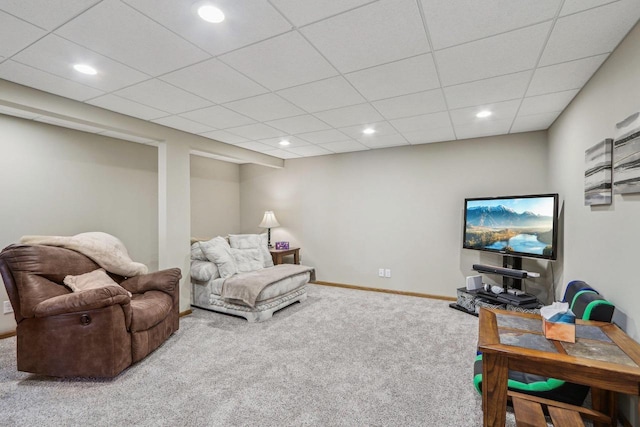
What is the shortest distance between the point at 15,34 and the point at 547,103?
4127 millimetres

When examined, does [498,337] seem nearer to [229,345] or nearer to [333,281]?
[229,345]

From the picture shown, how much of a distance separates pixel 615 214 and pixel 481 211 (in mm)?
2103

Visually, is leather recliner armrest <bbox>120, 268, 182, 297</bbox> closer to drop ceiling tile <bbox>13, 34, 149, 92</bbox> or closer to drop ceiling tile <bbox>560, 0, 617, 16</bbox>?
drop ceiling tile <bbox>13, 34, 149, 92</bbox>

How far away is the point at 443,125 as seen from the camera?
3631mm

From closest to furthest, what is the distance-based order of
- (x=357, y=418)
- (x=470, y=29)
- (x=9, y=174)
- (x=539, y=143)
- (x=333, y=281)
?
(x=470, y=29)
(x=357, y=418)
(x=9, y=174)
(x=539, y=143)
(x=333, y=281)

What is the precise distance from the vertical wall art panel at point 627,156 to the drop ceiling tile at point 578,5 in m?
0.63

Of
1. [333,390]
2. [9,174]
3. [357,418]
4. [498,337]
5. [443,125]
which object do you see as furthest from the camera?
[443,125]

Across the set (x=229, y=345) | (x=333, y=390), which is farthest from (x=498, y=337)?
(x=229, y=345)

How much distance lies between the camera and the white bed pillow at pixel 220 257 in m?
4.00

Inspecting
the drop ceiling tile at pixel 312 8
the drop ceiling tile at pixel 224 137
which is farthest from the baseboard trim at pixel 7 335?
the drop ceiling tile at pixel 312 8

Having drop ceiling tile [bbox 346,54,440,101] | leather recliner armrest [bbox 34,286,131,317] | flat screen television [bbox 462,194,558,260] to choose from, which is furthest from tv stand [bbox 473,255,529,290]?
leather recliner armrest [bbox 34,286,131,317]

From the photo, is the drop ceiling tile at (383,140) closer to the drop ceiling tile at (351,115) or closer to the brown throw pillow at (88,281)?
the drop ceiling tile at (351,115)

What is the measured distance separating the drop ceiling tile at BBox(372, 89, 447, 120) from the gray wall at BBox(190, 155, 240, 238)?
11.8 ft

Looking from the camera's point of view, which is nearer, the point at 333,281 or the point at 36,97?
the point at 36,97
